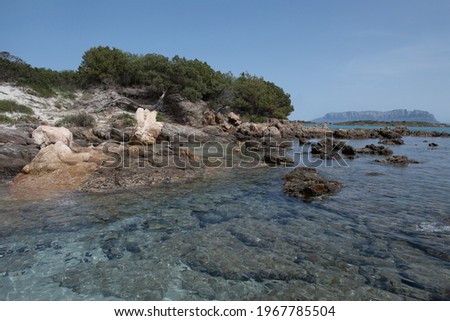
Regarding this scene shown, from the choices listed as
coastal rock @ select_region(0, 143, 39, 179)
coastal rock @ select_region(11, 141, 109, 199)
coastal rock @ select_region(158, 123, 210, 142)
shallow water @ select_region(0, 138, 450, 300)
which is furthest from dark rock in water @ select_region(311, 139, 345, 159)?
coastal rock @ select_region(0, 143, 39, 179)

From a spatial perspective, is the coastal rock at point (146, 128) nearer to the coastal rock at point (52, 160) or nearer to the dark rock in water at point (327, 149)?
the coastal rock at point (52, 160)

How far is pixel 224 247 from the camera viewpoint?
25.2 ft

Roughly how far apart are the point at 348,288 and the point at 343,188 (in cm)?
921

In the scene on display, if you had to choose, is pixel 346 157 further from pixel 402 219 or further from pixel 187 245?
pixel 187 245

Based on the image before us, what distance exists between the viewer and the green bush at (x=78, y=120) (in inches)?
1245

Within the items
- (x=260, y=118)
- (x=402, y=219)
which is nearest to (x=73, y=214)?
(x=402, y=219)

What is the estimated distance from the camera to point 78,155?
15305 mm

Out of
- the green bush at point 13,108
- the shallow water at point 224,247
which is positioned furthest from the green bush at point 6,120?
the shallow water at point 224,247

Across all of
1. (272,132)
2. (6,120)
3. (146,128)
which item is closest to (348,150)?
(272,132)

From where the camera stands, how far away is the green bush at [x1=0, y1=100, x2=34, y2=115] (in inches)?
1181

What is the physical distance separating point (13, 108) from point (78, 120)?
21.2 feet

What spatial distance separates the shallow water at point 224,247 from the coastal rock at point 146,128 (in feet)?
48.9

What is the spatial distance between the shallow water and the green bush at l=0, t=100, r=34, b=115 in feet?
75.9

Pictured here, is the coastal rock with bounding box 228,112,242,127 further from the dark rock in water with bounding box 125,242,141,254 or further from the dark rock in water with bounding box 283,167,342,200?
the dark rock in water with bounding box 125,242,141,254
